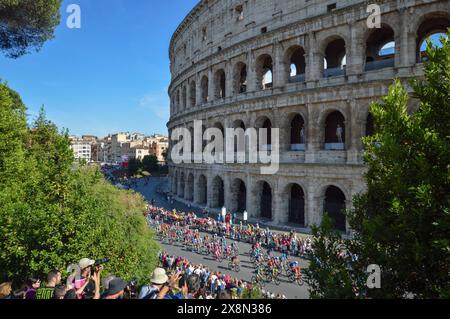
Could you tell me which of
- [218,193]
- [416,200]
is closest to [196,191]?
[218,193]

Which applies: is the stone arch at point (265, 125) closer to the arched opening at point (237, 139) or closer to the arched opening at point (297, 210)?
the arched opening at point (237, 139)

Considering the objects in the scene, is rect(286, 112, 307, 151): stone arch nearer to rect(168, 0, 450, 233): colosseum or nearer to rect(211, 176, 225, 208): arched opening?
rect(168, 0, 450, 233): colosseum

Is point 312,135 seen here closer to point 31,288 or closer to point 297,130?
point 297,130

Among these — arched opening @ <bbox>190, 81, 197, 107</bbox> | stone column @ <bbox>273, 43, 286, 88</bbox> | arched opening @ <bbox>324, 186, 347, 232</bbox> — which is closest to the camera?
arched opening @ <bbox>324, 186, 347, 232</bbox>

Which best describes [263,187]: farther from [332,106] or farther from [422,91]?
[422,91]

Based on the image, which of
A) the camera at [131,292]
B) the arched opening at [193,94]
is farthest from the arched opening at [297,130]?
the camera at [131,292]

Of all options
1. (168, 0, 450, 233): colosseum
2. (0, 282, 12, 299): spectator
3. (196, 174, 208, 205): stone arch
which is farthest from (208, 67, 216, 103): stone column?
(0, 282, 12, 299): spectator
